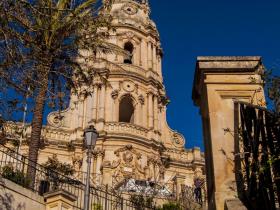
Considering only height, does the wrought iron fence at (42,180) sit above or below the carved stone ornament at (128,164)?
below

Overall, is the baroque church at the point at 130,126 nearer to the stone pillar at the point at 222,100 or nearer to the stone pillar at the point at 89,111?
the stone pillar at the point at 89,111

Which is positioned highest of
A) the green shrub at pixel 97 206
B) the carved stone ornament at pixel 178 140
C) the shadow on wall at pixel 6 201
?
the carved stone ornament at pixel 178 140

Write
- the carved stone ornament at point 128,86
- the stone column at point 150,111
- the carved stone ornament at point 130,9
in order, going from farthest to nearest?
the carved stone ornament at point 130,9 → the carved stone ornament at point 128,86 → the stone column at point 150,111

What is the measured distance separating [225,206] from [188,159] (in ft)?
90.6

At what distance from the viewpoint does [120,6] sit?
37.7m

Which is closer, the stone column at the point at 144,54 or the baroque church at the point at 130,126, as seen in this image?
the baroque church at the point at 130,126

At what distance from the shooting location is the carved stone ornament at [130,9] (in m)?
36.9

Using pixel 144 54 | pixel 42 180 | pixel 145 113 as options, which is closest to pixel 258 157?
pixel 42 180

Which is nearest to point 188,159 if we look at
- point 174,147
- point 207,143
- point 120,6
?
point 174,147

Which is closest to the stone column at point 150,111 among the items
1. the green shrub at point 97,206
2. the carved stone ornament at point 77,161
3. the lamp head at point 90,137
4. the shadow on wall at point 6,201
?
the carved stone ornament at point 77,161

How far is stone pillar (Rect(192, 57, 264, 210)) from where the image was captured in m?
6.20

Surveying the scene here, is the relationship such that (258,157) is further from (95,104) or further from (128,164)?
(95,104)

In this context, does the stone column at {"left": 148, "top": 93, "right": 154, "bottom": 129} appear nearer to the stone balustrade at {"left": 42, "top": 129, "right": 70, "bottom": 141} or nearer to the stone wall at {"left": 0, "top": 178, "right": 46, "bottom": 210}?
the stone balustrade at {"left": 42, "top": 129, "right": 70, "bottom": 141}

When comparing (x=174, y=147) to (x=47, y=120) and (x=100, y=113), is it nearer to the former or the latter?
(x=100, y=113)
